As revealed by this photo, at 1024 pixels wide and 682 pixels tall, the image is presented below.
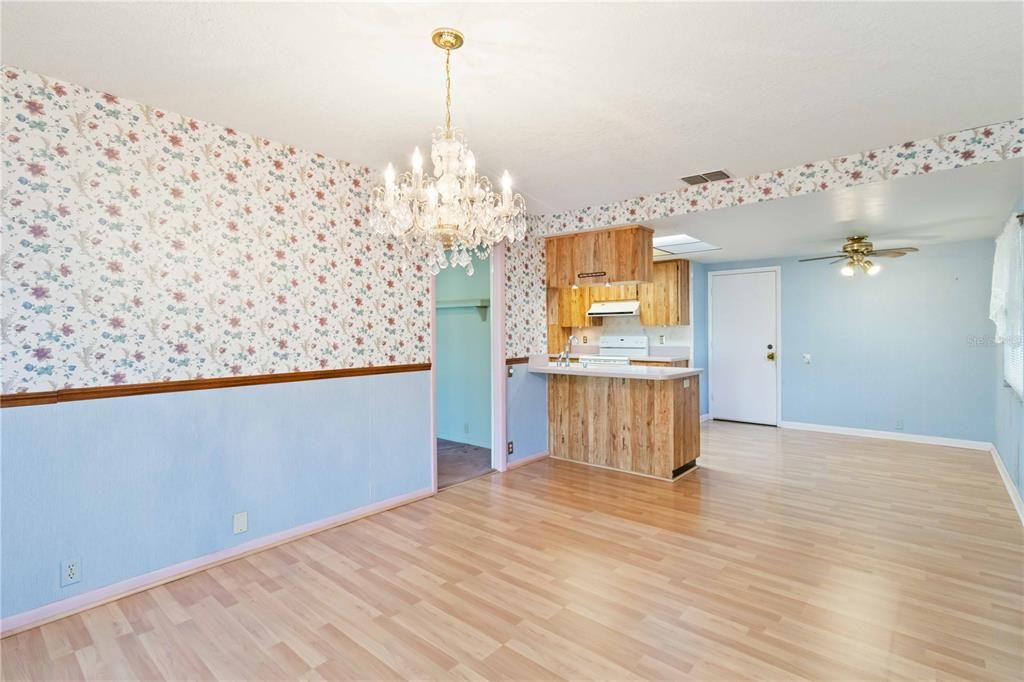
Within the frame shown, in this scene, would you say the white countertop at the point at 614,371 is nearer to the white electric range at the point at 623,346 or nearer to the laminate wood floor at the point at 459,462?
the laminate wood floor at the point at 459,462

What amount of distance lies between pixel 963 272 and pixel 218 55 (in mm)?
7068

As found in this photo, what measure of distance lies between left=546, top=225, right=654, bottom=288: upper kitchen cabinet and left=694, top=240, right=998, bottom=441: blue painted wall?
3078 mm

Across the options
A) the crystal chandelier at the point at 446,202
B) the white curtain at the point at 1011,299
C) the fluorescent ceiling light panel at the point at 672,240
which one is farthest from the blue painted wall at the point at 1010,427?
the crystal chandelier at the point at 446,202

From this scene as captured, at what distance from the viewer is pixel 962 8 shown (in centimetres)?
183

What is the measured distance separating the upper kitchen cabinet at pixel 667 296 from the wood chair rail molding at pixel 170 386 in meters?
4.14

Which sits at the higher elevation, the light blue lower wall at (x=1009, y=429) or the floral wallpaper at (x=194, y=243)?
the floral wallpaper at (x=194, y=243)

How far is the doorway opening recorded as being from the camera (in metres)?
5.51

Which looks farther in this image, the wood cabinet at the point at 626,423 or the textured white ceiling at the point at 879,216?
the wood cabinet at the point at 626,423

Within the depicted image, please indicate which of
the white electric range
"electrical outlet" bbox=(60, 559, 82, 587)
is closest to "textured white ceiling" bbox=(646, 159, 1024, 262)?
the white electric range

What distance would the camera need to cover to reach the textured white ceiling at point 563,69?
189 centimetres

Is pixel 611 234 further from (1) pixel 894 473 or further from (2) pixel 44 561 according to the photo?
(2) pixel 44 561

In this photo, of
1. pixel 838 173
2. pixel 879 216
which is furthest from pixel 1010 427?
pixel 838 173

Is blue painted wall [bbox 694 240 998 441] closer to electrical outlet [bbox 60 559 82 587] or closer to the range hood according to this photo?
the range hood

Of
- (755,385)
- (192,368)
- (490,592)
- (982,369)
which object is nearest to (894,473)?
(982,369)
